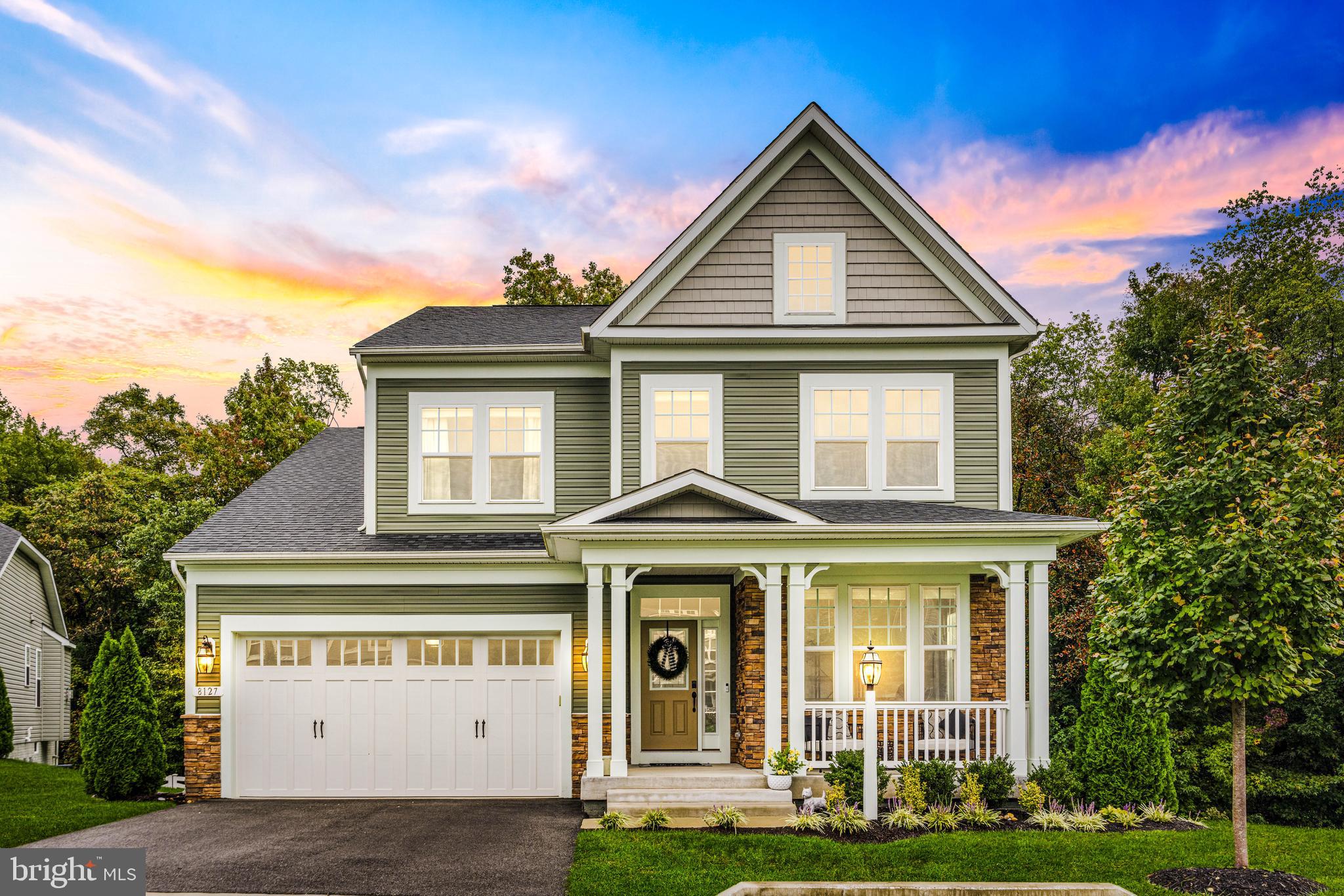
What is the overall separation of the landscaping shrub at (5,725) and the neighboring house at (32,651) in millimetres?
2521

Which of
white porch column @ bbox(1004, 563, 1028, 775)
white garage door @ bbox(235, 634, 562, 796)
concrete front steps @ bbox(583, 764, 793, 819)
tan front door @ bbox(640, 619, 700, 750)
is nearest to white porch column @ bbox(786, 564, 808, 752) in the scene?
concrete front steps @ bbox(583, 764, 793, 819)

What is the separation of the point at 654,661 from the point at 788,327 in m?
5.29

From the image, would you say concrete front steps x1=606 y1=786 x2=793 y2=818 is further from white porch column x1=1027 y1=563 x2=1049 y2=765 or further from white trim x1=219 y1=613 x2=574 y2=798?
white porch column x1=1027 y1=563 x2=1049 y2=765

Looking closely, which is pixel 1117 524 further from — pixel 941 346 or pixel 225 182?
pixel 225 182

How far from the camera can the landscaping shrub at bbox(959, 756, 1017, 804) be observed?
10.8 m

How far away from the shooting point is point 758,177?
13.1 metres

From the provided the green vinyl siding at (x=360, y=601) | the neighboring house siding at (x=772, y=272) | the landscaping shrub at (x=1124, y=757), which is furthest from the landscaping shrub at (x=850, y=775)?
the neighboring house siding at (x=772, y=272)

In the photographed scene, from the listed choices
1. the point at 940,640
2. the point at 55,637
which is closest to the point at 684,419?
the point at 940,640

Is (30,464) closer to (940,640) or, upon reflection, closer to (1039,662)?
(940,640)

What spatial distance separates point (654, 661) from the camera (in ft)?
43.6

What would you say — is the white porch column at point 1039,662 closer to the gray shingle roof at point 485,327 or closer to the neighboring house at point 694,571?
the neighboring house at point 694,571

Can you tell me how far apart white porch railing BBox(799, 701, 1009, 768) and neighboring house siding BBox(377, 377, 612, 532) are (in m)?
4.71

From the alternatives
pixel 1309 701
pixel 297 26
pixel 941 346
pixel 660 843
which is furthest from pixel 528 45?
pixel 1309 701

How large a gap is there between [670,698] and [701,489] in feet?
11.9
